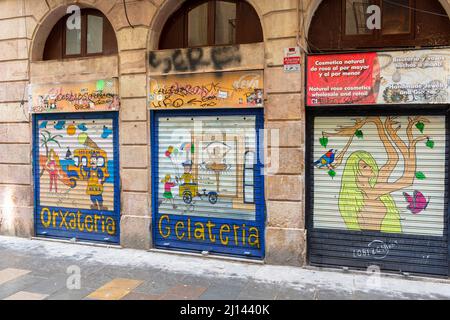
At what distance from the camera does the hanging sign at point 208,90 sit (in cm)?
719

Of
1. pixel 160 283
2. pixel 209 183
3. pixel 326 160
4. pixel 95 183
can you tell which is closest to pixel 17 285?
pixel 160 283

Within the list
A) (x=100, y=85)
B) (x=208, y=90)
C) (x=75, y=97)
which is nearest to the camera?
(x=208, y=90)

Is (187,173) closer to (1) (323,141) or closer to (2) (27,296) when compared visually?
(1) (323,141)

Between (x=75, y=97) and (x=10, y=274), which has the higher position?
(x=75, y=97)

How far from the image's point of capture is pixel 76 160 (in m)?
8.63

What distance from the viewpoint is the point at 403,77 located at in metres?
6.42

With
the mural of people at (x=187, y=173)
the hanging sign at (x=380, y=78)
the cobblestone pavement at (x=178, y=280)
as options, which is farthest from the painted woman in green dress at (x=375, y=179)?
the mural of people at (x=187, y=173)

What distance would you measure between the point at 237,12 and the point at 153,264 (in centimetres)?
477

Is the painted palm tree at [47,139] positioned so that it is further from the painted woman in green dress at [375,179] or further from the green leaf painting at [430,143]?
the green leaf painting at [430,143]

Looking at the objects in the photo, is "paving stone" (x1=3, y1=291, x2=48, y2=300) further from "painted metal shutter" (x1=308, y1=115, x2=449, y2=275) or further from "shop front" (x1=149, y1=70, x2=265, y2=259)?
"painted metal shutter" (x1=308, y1=115, x2=449, y2=275)

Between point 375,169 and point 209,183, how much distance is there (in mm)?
2918

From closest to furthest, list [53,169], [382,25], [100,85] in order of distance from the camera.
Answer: [382,25], [100,85], [53,169]

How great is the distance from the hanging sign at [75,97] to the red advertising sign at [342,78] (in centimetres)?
383
